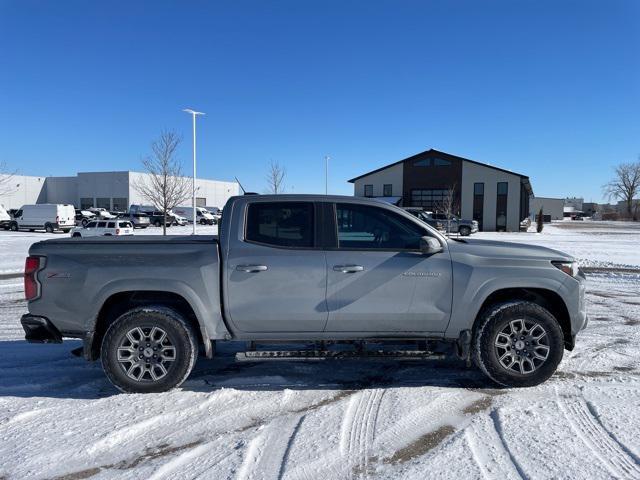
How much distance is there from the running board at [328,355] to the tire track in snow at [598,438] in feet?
3.74

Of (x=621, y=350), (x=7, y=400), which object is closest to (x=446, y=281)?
(x=621, y=350)

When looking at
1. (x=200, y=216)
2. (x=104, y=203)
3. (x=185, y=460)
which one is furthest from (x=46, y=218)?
(x=104, y=203)

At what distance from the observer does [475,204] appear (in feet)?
161

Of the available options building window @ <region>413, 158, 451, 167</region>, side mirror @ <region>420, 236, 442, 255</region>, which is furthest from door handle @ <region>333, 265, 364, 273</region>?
building window @ <region>413, 158, 451, 167</region>

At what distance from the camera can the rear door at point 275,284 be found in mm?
4359

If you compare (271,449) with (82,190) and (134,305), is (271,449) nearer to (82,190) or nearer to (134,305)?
(134,305)

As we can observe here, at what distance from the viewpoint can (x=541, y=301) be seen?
476 centimetres

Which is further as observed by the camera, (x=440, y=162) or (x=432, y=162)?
(x=432, y=162)

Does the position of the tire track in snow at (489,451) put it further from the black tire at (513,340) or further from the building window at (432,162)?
the building window at (432,162)

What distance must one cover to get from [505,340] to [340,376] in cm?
168

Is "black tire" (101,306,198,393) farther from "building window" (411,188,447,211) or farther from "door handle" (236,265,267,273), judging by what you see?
"building window" (411,188,447,211)

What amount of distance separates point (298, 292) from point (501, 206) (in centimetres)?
4787

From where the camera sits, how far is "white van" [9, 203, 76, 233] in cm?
3747

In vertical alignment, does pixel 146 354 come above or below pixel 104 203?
below
